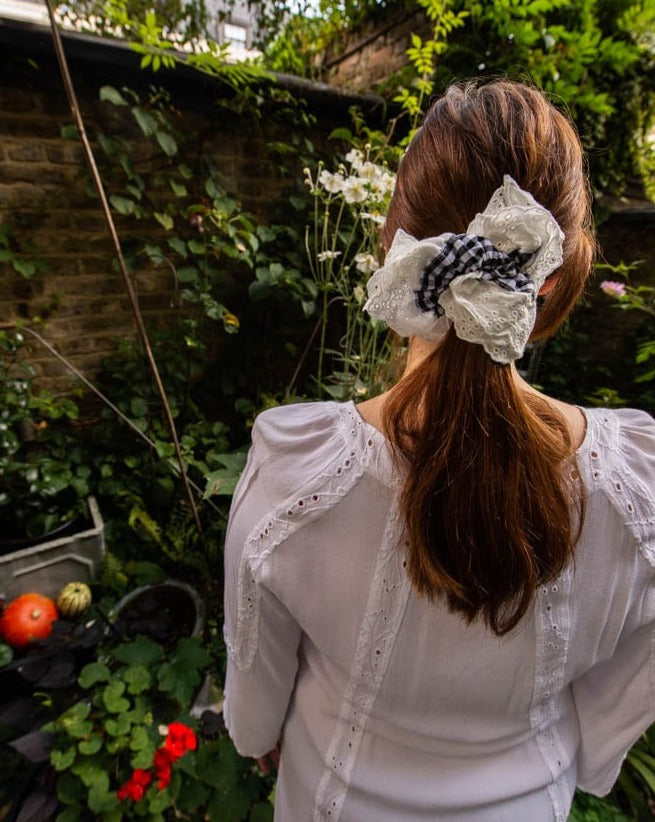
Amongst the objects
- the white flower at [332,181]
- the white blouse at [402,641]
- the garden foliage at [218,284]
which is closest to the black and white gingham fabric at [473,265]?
the white blouse at [402,641]

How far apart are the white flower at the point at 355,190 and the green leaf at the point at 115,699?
1656 millimetres

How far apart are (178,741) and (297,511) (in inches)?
38.4

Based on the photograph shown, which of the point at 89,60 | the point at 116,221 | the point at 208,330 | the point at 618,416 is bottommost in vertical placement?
the point at 208,330

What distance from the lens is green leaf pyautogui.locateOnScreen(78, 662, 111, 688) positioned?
123 cm

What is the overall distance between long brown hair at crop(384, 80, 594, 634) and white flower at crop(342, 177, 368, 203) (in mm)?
881

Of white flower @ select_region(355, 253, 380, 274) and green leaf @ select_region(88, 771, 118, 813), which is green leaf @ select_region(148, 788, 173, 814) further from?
white flower @ select_region(355, 253, 380, 274)

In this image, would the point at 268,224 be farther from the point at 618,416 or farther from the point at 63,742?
the point at 63,742

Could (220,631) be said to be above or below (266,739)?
below

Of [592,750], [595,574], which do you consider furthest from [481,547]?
[592,750]

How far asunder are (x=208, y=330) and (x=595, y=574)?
2.09m

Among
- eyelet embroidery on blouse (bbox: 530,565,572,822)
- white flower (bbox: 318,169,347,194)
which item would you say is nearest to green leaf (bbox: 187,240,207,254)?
white flower (bbox: 318,169,347,194)

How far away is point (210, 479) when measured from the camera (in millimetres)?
1418

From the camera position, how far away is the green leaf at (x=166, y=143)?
1.76m

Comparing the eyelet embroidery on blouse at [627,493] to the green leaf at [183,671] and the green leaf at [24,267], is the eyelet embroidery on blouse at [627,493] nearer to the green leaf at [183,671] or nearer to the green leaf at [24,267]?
Result: the green leaf at [183,671]
